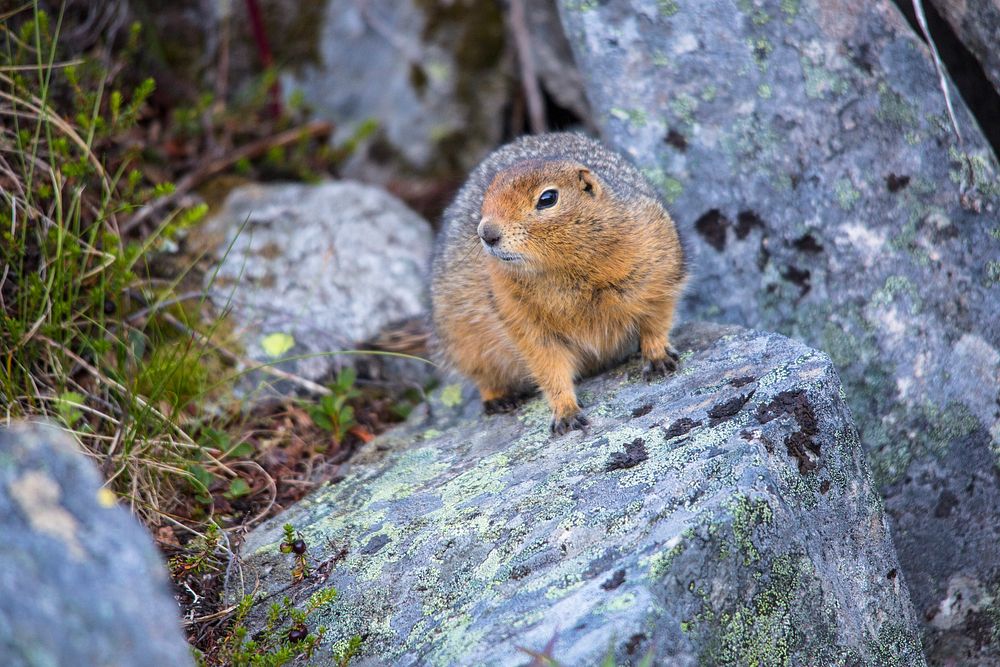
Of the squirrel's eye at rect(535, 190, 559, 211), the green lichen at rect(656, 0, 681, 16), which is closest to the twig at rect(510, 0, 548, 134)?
the green lichen at rect(656, 0, 681, 16)

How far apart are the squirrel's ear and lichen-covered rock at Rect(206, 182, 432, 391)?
1.80 m

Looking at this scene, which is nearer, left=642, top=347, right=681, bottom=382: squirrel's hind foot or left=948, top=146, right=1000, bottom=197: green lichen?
left=642, top=347, right=681, bottom=382: squirrel's hind foot

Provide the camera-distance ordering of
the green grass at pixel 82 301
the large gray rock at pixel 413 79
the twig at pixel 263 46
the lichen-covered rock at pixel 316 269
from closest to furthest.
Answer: the green grass at pixel 82 301, the lichen-covered rock at pixel 316 269, the twig at pixel 263 46, the large gray rock at pixel 413 79

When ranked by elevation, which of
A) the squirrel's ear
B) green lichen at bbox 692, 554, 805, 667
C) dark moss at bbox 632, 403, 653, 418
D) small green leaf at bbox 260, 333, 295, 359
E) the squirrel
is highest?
the squirrel's ear

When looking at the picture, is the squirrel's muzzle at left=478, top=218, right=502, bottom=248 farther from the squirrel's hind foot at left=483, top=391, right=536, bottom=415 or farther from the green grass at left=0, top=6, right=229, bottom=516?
the green grass at left=0, top=6, right=229, bottom=516

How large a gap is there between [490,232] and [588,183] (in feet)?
2.01

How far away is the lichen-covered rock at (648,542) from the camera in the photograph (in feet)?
10.4

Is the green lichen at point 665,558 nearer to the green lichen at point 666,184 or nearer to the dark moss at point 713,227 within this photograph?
the dark moss at point 713,227

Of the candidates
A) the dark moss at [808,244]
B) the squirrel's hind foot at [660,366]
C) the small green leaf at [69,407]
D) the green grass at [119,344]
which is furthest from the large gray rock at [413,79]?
the squirrel's hind foot at [660,366]

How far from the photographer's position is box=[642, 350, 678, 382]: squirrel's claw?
14.9 ft

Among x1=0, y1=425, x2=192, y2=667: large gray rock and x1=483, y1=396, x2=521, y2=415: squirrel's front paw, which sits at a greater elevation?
x1=0, y1=425, x2=192, y2=667: large gray rock

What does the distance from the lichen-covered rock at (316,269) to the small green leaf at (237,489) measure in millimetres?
953

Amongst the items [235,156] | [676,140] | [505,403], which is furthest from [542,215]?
[235,156]

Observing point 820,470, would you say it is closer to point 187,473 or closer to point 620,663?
point 620,663
